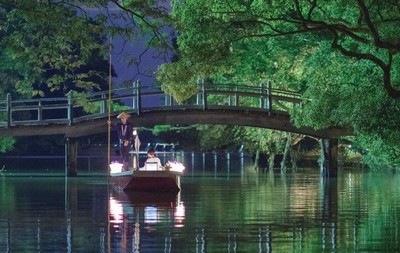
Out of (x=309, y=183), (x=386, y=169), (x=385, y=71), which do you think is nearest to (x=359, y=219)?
(x=385, y=71)

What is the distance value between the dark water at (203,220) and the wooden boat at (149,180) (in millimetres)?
547

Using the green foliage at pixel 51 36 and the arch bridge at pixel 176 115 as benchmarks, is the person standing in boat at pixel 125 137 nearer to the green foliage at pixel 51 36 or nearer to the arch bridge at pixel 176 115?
the arch bridge at pixel 176 115

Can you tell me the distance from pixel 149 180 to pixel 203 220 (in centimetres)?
962

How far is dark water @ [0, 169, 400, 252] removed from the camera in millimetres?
16391

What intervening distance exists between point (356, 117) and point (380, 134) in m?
0.72

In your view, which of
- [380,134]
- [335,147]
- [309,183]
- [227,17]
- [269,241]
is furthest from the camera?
[335,147]

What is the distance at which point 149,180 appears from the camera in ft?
98.8

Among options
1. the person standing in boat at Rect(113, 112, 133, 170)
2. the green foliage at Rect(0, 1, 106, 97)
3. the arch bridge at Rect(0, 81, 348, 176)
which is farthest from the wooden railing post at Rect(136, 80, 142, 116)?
the green foliage at Rect(0, 1, 106, 97)

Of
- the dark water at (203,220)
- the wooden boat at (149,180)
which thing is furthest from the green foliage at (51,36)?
the wooden boat at (149,180)

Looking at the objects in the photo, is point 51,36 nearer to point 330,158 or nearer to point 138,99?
point 138,99

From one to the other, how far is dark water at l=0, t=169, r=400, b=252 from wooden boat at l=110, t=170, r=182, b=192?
0.55m

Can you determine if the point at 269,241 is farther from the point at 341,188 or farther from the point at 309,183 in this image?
the point at 309,183

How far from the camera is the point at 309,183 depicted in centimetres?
3828

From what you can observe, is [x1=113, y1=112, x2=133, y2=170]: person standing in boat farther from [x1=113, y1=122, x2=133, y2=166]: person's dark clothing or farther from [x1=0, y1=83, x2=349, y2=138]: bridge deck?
[x1=0, y1=83, x2=349, y2=138]: bridge deck
